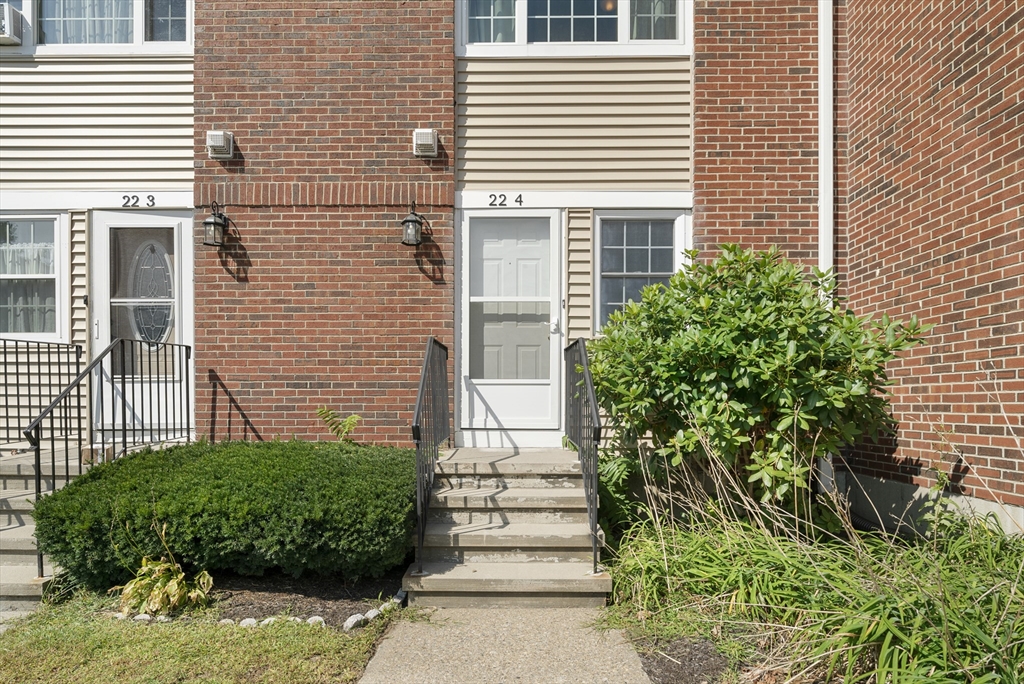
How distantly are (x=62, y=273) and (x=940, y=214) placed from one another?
6914 millimetres

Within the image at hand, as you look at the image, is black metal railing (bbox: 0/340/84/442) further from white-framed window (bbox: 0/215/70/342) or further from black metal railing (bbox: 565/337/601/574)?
black metal railing (bbox: 565/337/601/574)

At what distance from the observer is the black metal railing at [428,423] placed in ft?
15.4

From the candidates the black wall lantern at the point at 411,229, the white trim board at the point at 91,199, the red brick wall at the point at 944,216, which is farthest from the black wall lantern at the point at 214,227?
the red brick wall at the point at 944,216

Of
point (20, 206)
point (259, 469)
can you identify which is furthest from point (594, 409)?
point (20, 206)

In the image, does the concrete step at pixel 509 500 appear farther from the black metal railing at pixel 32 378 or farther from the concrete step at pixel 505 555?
the black metal railing at pixel 32 378

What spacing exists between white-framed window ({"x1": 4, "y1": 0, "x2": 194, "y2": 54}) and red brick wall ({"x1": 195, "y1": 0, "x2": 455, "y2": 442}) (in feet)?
1.35

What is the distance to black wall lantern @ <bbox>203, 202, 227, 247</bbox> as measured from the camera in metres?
6.25

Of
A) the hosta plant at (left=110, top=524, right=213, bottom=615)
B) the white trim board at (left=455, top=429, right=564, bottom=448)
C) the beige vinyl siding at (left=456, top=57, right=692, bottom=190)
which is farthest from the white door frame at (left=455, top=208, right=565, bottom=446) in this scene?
the hosta plant at (left=110, top=524, right=213, bottom=615)

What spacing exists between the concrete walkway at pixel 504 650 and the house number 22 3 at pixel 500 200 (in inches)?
133

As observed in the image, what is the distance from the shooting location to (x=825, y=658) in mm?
3332

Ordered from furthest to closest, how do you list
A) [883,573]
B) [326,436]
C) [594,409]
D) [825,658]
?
1. [326,436]
2. [594,409]
3. [883,573]
4. [825,658]

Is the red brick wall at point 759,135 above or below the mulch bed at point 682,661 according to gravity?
above

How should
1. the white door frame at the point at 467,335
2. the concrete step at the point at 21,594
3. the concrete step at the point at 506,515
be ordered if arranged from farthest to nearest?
1. the white door frame at the point at 467,335
2. the concrete step at the point at 506,515
3. the concrete step at the point at 21,594

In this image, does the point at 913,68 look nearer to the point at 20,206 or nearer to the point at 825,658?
the point at 825,658
